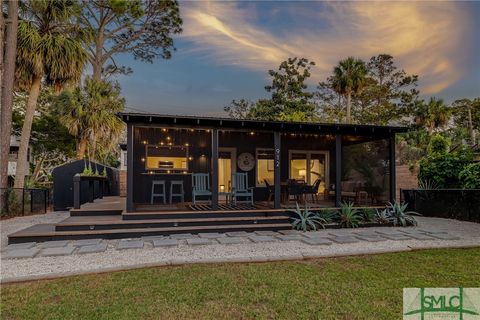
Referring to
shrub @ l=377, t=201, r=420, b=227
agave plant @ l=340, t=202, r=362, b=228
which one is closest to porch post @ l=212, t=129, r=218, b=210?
agave plant @ l=340, t=202, r=362, b=228

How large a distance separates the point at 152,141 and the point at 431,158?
9467 mm

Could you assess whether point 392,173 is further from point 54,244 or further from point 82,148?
point 82,148

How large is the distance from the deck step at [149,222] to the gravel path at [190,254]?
0.60 m

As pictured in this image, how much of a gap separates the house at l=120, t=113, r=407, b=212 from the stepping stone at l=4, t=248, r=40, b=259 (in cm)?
332

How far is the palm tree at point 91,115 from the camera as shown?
12781mm

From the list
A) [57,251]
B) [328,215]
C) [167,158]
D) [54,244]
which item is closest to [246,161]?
[167,158]

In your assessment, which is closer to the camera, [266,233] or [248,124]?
[266,233]

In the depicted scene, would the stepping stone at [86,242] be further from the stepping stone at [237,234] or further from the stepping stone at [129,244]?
the stepping stone at [237,234]

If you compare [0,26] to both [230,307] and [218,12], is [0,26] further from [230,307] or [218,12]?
[230,307]

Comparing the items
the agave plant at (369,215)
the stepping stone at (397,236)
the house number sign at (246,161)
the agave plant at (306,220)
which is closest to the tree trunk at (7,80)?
the house number sign at (246,161)

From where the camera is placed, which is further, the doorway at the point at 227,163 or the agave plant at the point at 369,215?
the doorway at the point at 227,163

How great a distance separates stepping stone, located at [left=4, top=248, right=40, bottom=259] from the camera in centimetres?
478

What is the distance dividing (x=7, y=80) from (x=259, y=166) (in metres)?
8.30

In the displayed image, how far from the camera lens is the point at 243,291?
334cm
